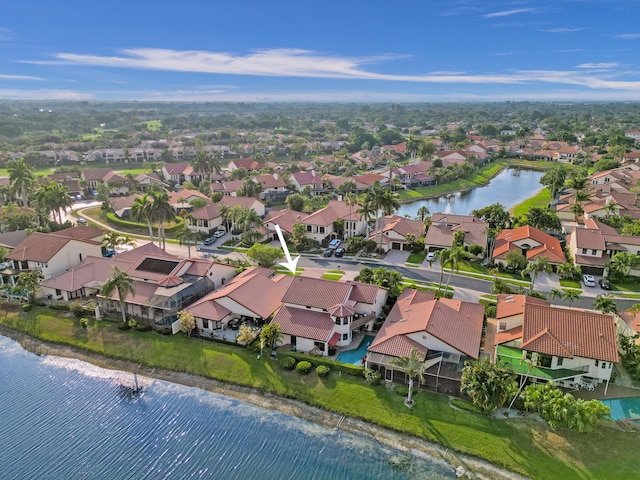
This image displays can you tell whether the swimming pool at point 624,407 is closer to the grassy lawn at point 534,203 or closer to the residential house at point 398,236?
the residential house at point 398,236

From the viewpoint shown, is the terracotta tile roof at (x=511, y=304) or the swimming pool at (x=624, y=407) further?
the terracotta tile roof at (x=511, y=304)

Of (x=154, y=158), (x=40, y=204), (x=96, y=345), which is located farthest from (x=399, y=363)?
(x=154, y=158)

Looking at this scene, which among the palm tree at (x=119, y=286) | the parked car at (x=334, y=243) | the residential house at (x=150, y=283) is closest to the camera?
the palm tree at (x=119, y=286)

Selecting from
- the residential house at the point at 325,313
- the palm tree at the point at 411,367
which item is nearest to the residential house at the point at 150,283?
the residential house at the point at 325,313

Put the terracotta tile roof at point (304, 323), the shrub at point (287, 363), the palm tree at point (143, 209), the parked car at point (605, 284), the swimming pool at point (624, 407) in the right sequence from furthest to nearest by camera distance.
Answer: the palm tree at point (143, 209), the parked car at point (605, 284), the terracotta tile roof at point (304, 323), the shrub at point (287, 363), the swimming pool at point (624, 407)

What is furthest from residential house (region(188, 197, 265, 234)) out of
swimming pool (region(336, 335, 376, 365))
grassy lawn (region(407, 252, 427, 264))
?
swimming pool (region(336, 335, 376, 365))

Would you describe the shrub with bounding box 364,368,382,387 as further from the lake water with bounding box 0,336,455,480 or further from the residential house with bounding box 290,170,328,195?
the residential house with bounding box 290,170,328,195

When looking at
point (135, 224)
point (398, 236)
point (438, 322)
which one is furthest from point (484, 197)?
point (135, 224)
